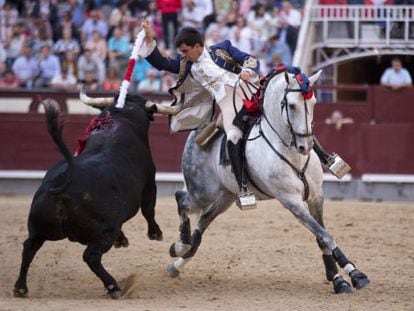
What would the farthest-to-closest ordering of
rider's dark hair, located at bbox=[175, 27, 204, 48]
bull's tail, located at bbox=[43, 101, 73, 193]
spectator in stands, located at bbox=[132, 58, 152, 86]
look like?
spectator in stands, located at bbox=[132, 58, 152, 86]
rider's dark hair, located at bbox=[175, 27, 204, 48]
bull's tail, located at bbox=[43, 101, 73, 193]

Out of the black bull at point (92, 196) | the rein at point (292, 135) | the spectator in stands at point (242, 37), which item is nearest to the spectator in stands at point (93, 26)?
the spectator in stands at point (242, 37)

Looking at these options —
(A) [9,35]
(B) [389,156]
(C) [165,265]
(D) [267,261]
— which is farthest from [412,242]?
(A) [9,35]

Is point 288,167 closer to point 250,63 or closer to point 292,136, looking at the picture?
point 292,136

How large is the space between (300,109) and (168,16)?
848cm

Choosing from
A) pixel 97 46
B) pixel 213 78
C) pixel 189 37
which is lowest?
pixel 97 46

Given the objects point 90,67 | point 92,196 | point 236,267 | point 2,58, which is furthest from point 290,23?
point 92,196

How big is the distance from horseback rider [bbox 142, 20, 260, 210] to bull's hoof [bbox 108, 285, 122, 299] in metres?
1.15

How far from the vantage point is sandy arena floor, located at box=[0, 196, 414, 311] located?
684cm

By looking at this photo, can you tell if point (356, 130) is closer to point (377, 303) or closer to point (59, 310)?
point (377, 303)

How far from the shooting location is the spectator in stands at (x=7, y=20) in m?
16.4

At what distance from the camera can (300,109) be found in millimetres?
6934

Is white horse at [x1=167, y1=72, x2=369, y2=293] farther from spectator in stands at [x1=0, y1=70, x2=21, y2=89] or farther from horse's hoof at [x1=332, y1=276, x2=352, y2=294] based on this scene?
spectator in stands at [x1=0, y1=70, x2=21, y2=89]

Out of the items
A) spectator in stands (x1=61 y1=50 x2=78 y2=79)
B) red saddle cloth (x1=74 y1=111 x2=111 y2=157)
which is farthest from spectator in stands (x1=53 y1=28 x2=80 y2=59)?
red saddle cloth (x1=74 y1=111 x2=111 y2=157)

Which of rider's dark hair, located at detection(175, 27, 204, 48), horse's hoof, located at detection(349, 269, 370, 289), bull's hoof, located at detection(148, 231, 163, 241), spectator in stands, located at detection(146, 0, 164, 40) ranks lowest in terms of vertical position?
horse's hoof, located at detection(349, 269, 370, 289)
